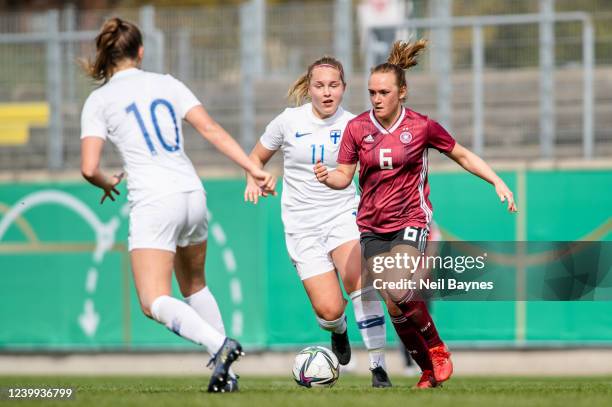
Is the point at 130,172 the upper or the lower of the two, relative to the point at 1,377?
upper

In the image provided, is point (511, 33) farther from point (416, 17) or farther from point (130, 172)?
point (130, 172)

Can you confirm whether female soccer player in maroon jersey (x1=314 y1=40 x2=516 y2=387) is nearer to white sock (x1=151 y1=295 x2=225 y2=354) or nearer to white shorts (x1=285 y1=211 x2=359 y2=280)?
white shorts (x1=285 y1=211 x2=359 y2=280)

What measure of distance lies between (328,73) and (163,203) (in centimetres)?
200

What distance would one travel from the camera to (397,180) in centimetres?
859

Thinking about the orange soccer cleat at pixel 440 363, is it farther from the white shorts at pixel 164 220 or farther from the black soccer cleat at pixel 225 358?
the white shorts at pixel 164 220

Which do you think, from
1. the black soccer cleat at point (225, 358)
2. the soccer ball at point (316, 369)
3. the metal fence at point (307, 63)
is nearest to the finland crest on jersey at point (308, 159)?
the soccer ball at point (316, 369)

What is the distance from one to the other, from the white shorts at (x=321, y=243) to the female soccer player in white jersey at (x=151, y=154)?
1.60 m

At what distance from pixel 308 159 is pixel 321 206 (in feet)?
1.20

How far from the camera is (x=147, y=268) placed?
787 cm

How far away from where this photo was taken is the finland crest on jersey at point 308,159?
9438mm

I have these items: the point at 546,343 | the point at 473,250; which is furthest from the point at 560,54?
the point at 473,250

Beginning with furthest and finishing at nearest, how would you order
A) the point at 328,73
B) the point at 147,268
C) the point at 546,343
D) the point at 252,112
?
the point at 252,112, the point at 546,343, the point at 328,73, the point at 147,268

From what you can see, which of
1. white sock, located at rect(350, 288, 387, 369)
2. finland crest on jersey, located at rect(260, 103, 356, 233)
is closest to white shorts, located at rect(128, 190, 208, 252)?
finland crest on jersey, located at rect(260, 103, 356, 233)

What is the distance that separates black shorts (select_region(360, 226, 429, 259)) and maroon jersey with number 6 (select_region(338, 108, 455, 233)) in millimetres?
37
